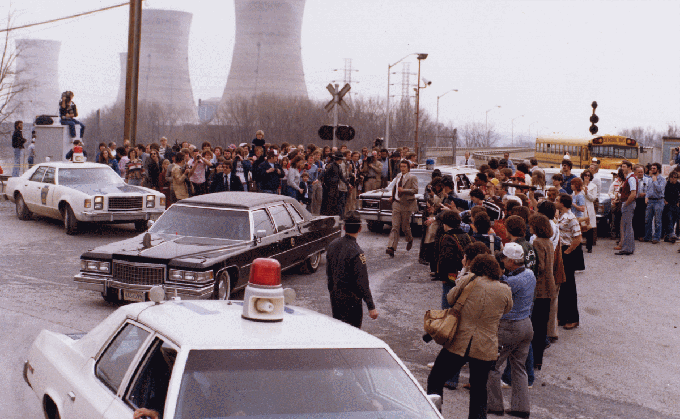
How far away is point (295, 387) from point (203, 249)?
6.56 meters

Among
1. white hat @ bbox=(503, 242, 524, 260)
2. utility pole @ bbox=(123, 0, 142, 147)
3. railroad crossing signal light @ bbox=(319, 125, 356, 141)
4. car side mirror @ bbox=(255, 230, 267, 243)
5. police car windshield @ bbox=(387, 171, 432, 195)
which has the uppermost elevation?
→ utility pole @ bbox=(123, 0, 142, 147)

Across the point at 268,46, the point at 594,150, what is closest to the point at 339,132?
the point at 594,150

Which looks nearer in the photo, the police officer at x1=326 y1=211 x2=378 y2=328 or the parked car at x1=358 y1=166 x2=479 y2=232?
the police officer at x1=326 y1=211 x2=378 y2=328

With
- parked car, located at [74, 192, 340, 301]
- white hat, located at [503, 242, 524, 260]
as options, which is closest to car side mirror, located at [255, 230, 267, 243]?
parked car, located at [74, 192, 340, 301]

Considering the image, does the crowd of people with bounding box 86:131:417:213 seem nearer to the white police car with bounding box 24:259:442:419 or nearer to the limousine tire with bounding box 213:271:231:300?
the limousine tire with bounding box 213:271:231:300

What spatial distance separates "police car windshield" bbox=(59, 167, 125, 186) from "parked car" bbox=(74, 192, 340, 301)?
21.1ft

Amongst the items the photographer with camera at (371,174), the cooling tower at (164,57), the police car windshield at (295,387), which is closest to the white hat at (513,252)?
the police car windshield at (295,387)

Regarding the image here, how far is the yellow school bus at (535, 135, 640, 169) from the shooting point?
36.8 m

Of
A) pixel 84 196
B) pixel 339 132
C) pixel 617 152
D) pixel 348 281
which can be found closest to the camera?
pixel 348 281

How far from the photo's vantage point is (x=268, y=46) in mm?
66438

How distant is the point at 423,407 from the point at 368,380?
298mm

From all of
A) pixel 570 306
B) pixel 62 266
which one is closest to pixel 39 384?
pixel 570 306

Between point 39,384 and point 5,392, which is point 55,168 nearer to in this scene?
point 5,392

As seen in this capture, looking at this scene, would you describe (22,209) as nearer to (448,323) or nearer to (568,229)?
(568,229)
